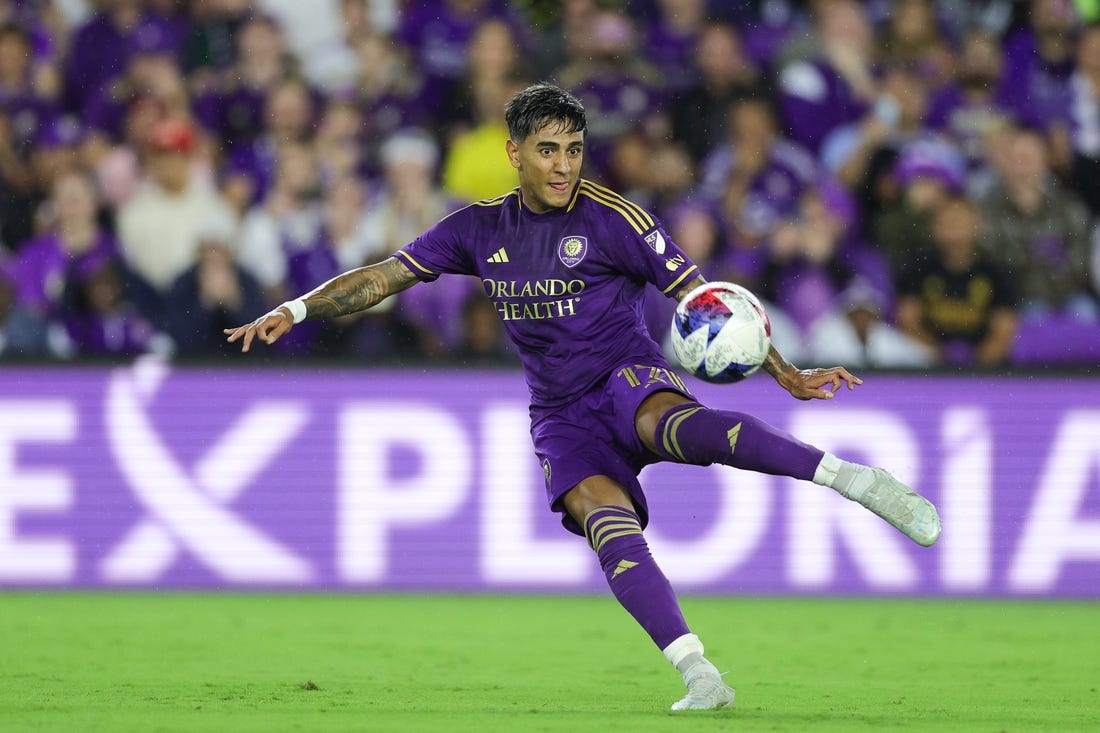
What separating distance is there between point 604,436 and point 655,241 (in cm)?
83

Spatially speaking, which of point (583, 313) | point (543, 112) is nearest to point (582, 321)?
point (583, 313)

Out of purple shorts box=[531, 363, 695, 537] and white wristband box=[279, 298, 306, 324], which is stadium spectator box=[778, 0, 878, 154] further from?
white wristband box=[279, 298, 306, 324]

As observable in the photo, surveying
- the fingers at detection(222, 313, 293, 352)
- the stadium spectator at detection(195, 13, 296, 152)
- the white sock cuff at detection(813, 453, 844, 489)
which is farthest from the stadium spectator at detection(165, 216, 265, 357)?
the white sock cuff at detection(813, 453, 844, 489)

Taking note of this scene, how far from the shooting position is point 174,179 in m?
12.7

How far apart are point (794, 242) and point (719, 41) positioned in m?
1.95

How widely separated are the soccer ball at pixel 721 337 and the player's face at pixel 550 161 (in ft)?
2.66

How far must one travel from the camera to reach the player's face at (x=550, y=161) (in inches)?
275

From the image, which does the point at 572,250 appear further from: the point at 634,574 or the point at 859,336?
the point at 859,336

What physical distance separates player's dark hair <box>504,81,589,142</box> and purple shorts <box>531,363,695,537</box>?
3.37 feet

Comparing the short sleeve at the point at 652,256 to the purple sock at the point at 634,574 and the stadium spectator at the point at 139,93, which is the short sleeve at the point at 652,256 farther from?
the stadium spectator at the point at 139,93

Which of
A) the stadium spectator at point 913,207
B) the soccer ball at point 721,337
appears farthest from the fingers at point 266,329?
the stadium spectator at point 913,207

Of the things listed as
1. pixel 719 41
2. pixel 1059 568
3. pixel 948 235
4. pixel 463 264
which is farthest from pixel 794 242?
pixel 463 264

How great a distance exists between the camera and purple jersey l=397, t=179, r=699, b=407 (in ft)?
23.2

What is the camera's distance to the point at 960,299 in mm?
11984
